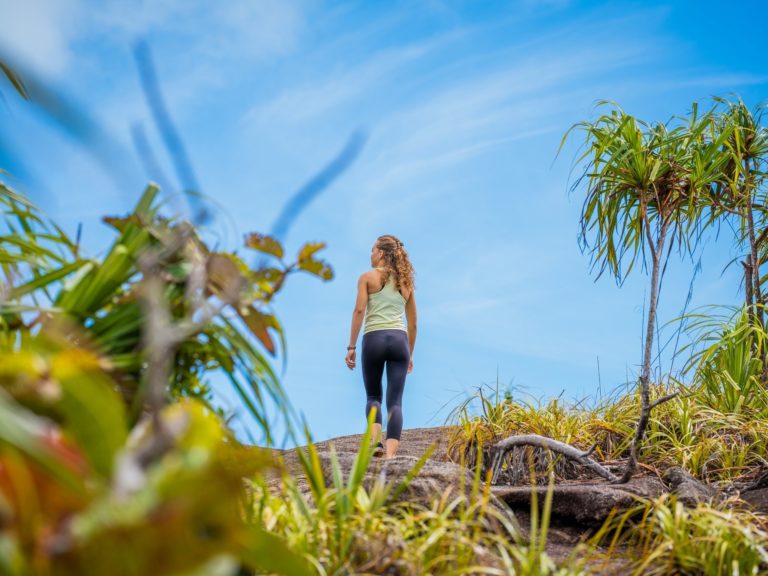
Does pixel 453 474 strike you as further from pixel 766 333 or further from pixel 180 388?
pixel 766 333

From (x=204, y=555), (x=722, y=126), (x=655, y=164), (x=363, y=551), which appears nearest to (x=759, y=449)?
(x=655, y=164)

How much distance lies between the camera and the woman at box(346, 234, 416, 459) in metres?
6.99

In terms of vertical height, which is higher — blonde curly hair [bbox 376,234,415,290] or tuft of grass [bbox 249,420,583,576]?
blonde curly hair [bbox 376,234,415,290]

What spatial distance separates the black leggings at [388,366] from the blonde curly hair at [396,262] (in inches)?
18.6

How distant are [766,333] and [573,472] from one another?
3.10 metres

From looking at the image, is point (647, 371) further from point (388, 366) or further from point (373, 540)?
point (373, 540)

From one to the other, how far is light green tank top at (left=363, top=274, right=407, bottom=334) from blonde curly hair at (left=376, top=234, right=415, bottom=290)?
0.06 m

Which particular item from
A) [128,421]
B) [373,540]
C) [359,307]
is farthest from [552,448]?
[128,421]

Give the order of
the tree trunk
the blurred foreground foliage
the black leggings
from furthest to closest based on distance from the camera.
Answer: the black leggings, the tree trunk, the blurred foreground foliage

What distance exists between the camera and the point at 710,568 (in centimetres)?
323

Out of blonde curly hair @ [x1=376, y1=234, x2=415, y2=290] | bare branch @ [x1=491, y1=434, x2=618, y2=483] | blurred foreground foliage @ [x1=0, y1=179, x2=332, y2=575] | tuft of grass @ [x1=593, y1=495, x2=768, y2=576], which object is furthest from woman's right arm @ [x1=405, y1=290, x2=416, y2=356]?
blurred foreground foliage @ [x1=0, y1=179, x2=332, y2=575]

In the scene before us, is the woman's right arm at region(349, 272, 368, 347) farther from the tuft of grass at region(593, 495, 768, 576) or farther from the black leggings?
the tuft of grass at region(593, 495, 768, 576)

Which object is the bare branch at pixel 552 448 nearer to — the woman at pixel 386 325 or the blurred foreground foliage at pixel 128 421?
the woman at pixel 386 325

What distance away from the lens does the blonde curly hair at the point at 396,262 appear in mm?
7074
